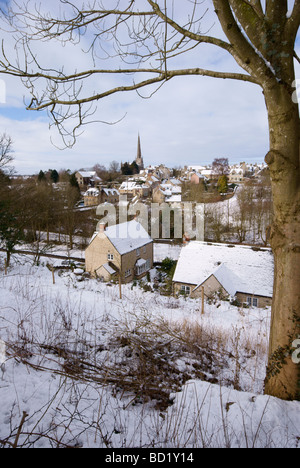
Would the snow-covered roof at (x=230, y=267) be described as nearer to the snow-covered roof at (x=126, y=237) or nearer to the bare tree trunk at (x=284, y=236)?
the snow-covered roof at (x=126, y=237)

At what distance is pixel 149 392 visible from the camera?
7.63 ft

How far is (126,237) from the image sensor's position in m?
20.7

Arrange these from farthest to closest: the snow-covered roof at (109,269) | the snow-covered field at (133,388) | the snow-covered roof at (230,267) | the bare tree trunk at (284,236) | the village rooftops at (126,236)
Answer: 1. the village rooftops at (126,236)
2. the snow-covered roof at (109,269)
3. the snow-covered roof at (230,267)
4. the bare tree trunk at (284,236)
5. the snow-covered field at (133,388)

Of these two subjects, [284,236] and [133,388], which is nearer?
[284,236]

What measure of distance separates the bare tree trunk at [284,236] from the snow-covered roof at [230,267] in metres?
12.2

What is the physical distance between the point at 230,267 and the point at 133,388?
1464 centimetres

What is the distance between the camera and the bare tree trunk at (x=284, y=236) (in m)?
1.91

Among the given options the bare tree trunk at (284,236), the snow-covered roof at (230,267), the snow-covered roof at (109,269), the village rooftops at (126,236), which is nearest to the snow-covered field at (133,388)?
the bare tree trunk at (284,236)

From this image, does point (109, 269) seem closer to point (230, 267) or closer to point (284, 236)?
point (230, 267)

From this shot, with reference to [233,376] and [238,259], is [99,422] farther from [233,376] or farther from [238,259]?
[238,259]

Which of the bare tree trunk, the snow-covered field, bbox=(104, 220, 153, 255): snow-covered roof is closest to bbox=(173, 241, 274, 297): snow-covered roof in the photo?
bbox=(104, 220, 153, 255): snow-covered roof

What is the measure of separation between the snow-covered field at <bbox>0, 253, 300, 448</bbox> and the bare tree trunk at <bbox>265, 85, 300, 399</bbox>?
27cm

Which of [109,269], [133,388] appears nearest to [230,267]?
[109,269]

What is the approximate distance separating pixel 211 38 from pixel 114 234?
18218mm
